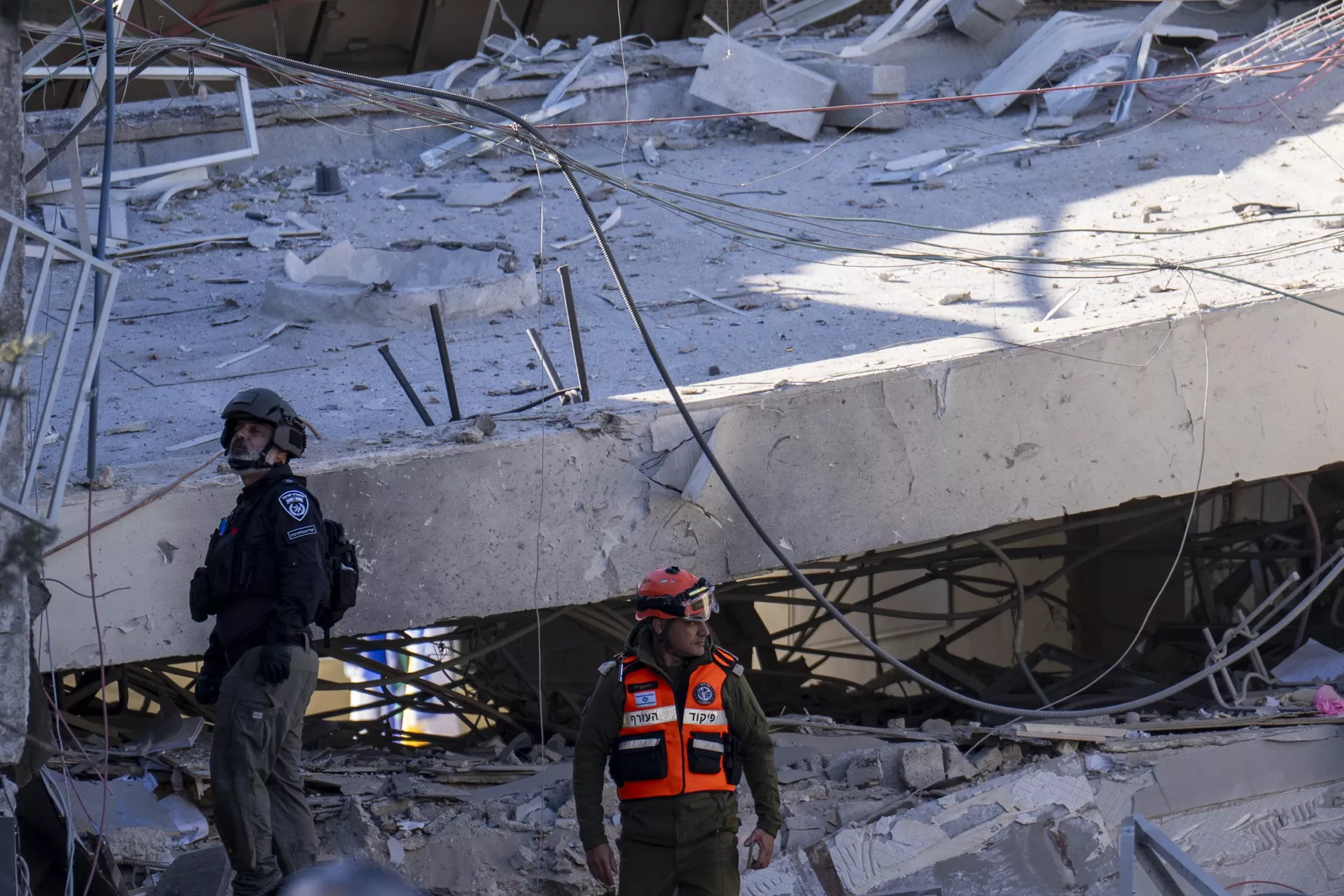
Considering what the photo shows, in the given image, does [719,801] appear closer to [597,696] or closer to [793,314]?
[597,696]

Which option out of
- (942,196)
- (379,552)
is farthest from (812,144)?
(379,552)

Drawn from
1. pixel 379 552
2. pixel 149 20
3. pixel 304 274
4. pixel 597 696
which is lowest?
pixel 597 696

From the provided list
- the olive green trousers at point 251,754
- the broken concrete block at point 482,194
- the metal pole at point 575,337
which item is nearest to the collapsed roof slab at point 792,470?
the metal pole at point 575,337

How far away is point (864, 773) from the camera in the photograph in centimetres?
498

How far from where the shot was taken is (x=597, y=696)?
362 cm

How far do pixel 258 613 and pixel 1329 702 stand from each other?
4.41m

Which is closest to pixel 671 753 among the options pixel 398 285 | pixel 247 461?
pixel 247 461

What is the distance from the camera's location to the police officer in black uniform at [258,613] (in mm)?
3686

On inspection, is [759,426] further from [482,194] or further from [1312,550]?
[482,194]

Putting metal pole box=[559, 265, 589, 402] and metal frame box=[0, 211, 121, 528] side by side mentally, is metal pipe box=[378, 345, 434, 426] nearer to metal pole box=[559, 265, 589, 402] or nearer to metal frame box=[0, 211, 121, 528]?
metal pole box=[559, 265, 589, 402]

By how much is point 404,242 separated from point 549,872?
4.16 meters

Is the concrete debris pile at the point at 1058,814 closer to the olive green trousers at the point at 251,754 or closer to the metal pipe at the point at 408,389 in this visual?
the olive green trousers at the point at 251,754

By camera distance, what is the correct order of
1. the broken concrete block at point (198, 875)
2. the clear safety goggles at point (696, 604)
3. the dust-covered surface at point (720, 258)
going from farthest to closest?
the dust-covered surface at point (720, 258) < the broken concrete block at point (198, 875) < the clear safety goggles at point (696, 604)

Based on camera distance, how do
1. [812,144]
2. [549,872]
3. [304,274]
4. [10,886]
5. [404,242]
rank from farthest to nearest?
[812,144]
[404,242]
[304,274]
[549,872]
[10,886]
